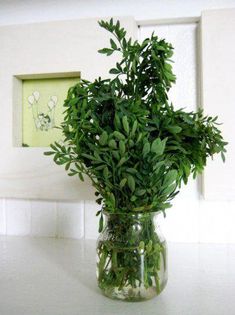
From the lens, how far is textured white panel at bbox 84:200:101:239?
99 cm

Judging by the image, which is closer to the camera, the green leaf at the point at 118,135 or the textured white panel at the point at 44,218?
the green leaf at the point at 118,135

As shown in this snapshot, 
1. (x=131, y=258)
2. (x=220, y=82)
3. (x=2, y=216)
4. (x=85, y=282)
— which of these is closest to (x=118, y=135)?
(x=131, y=258)

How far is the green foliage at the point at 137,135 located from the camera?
1.75ft

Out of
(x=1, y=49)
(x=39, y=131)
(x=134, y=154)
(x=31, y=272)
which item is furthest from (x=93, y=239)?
(x=1, y=49)

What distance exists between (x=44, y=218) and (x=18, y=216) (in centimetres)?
9

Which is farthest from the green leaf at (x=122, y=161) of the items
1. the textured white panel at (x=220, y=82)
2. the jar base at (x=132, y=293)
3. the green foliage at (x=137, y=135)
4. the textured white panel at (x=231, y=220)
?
the textured white panel at (x=231, y=220)

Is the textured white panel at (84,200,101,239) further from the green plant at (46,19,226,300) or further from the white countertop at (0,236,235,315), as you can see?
the green plant at (46,19,226,300)

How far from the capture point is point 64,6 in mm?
961

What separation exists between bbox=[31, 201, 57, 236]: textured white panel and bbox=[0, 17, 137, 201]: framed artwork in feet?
0.23

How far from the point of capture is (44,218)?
1.02 m

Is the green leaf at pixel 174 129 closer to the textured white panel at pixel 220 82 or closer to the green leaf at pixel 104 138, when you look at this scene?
the green leaf at pixel 104 138

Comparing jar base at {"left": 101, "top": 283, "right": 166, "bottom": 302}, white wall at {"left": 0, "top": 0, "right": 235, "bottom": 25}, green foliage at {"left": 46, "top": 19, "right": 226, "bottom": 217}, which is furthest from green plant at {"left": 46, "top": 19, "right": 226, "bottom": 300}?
white wall at {"left": 0, "top": 0, "right": 235, "bottom": 25}

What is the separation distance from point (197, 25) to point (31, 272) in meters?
0.82

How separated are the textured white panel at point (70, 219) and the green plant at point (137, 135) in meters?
0.43
